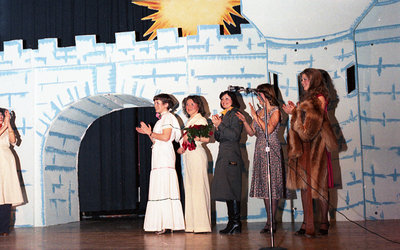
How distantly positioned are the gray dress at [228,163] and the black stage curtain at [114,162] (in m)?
2.84

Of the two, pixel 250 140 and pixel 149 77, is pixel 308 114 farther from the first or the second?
pixel 149 77

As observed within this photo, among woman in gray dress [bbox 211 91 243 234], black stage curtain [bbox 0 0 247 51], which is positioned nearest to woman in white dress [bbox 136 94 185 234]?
woman in gray dress [bbox 211 91 243 234]

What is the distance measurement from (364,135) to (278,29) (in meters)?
1.84

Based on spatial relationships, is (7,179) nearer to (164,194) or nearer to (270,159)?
(164,194)

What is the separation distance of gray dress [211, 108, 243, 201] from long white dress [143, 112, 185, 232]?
535 mm

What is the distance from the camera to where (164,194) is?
5527mm

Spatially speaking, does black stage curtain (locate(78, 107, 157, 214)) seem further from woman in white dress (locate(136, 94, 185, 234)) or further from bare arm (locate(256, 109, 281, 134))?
bare arm (locate(256, 109, 281, 134))

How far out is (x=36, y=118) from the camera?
6988 millimetres

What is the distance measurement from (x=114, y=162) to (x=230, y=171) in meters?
3.31

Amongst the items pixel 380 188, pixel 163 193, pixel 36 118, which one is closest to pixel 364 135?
pixel 380 188

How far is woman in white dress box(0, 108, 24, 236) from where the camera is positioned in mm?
6031

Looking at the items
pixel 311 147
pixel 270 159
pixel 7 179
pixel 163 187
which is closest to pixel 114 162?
pixel 7 179

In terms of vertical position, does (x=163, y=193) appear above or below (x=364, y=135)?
below

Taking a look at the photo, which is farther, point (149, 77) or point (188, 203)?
point (149, 77)
